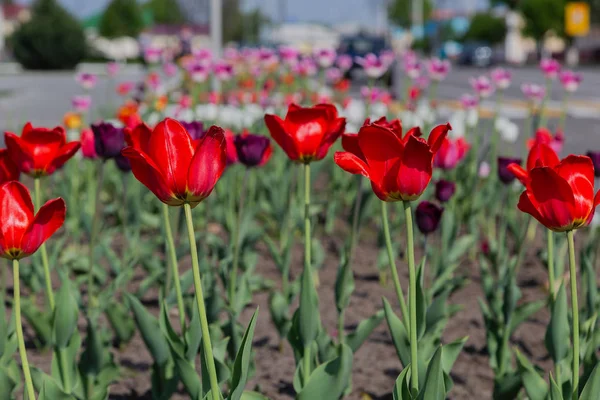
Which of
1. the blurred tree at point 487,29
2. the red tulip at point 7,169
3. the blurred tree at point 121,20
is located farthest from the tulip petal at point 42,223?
the blurred tree at point 487,29

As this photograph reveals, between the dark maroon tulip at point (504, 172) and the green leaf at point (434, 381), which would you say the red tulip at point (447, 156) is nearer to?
the dark maroon tulip at point (504, 172)

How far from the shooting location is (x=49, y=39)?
125ft

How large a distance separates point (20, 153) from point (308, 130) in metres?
0.67

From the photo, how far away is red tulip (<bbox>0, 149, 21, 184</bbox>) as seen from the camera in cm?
195

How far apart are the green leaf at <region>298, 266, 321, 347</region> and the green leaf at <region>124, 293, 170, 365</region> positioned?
1.07ft

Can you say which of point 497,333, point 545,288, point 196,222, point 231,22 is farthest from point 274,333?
point 231,22

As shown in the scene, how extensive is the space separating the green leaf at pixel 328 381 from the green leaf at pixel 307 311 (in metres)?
0.26

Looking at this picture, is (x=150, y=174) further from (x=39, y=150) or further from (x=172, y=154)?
(x=39, y=150)

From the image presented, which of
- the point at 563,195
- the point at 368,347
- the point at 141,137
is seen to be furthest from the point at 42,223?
the point at 368,347

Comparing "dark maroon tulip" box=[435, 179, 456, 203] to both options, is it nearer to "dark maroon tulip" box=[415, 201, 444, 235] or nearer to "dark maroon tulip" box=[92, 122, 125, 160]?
"dark maroon tulip" box=[415, 201, 444, 235]

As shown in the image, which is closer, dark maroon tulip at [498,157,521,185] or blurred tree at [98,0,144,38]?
dark maroon tulip at [498,157,521,185]

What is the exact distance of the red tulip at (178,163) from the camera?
1486 millimetres

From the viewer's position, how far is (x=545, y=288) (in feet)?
12.9

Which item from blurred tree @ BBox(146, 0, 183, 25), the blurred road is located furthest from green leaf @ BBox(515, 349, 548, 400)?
blurred tree @ BBox(146, 0, 183, 25)
